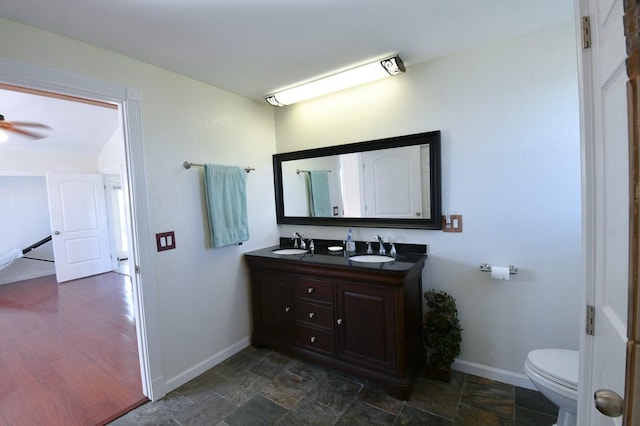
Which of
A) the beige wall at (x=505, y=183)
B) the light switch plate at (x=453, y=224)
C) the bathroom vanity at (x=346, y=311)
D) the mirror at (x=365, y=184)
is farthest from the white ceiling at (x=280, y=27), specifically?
the bathroom vanity at (x=346, y=311)

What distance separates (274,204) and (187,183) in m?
0.95

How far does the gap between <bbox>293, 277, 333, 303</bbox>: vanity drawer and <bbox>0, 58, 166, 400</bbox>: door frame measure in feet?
3.33

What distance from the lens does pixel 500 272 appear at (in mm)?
1878

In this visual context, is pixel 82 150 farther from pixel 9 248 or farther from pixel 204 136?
pixel 204 136

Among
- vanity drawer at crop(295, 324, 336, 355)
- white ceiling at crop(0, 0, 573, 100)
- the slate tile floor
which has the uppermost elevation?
white ceiling at crop(0, 0, 573, 100)

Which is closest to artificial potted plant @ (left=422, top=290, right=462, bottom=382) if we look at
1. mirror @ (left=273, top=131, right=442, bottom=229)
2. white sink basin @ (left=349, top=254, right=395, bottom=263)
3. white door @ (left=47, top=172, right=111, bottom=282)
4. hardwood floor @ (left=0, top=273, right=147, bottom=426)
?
white sink basin @ (left=349, top=254, right=395, bottom=263)

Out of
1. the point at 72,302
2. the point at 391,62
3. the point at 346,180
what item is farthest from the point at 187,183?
the point at 72,302

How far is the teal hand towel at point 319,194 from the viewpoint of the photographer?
2676mm

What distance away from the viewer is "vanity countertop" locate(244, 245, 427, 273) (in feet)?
6.23

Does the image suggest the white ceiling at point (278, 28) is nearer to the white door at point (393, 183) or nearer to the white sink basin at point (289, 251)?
the white door at point (393, 183)

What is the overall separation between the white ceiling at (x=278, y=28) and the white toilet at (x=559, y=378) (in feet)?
6.11

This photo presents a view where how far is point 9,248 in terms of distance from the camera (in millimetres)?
5027

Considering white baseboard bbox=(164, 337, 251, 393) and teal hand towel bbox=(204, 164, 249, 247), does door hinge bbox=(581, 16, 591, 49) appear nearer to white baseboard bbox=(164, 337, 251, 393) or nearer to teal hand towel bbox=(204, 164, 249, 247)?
teal hand towel bbox=(204, 164, 249, 247)

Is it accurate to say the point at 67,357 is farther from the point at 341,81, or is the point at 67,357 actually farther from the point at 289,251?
the point at 341,81
